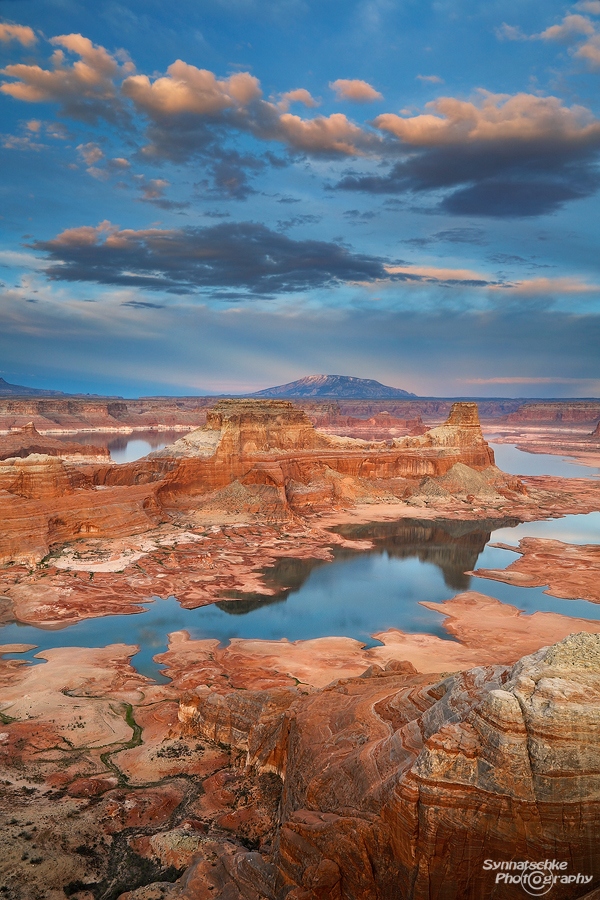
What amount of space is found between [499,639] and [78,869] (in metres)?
24.4

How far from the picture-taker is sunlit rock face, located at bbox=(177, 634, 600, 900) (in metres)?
9.06

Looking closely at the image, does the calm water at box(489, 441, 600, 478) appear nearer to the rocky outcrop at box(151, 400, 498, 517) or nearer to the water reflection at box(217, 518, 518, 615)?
the rocky outcrop at box(151, 400, 498, 517)

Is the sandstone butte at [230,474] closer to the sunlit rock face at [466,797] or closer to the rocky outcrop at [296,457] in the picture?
the rocky outcrop at [296,457]

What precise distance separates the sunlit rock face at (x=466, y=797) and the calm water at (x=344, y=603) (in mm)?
18116

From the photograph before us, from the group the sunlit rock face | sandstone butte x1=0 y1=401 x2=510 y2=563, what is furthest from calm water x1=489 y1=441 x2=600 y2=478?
the sunlit rock face

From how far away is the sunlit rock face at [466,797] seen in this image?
29.7ft

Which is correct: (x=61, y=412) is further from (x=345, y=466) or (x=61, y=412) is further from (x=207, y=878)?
(x=207, y=878)

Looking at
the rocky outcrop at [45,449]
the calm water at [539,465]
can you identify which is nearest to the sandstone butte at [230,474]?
the rocky outcrop at [45,449]

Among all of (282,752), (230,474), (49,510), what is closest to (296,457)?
(230,474)

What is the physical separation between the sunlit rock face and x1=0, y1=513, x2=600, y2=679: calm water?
713 inches

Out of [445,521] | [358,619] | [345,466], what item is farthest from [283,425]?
[358,619]

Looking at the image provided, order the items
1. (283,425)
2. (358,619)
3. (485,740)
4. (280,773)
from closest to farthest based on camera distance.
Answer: (485,740)
(280,773)
(358,619)
(283,425)

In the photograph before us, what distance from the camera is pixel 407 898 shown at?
32.0 feet

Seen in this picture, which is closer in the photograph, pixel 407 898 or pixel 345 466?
pixel 407 898
